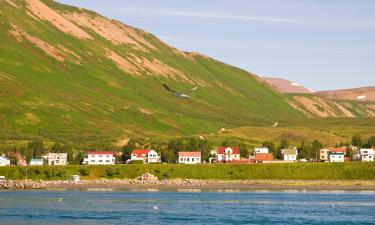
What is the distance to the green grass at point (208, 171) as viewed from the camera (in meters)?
176

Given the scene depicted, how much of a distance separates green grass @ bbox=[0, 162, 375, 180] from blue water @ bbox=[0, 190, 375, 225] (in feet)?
79.7

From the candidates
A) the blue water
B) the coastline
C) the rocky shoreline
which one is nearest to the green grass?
the rocky shoreline

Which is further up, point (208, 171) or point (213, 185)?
point (208, 171)

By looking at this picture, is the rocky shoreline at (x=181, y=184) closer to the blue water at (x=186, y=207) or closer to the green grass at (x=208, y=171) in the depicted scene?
the green grass at (x=208, y=171)

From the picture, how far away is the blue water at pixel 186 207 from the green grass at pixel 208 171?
2429cm

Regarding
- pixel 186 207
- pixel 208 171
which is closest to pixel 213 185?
pixel 208 171

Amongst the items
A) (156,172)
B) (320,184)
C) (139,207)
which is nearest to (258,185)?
(320,184)

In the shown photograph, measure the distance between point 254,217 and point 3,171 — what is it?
9130 centimetres

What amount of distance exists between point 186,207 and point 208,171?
201 feet

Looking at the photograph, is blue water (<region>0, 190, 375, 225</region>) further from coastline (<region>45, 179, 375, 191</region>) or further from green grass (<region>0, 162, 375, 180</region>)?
green grass (<region>0, 162, 375, 180</region>)

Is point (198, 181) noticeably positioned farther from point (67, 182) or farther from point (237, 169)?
point (67, 182)

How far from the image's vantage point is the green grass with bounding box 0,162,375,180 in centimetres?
17612

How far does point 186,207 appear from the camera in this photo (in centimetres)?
11825

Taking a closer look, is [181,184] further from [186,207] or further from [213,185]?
[186,207]
